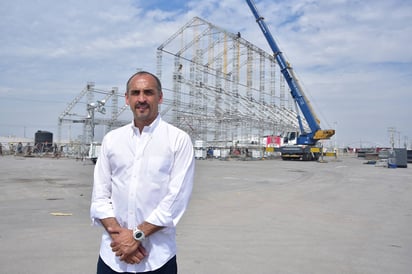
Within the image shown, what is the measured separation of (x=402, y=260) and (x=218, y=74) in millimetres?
43648

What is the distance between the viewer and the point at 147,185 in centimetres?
198

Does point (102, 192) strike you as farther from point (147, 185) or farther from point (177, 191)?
point (177, 191)

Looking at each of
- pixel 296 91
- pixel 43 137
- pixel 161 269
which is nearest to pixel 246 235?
pixel 161 269

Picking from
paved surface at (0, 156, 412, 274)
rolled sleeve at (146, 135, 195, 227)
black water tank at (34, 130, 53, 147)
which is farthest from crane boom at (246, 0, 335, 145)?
black water tank at (34, 130, 53, 147)

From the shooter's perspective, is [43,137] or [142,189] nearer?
[142,189]

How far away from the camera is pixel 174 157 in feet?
6.79

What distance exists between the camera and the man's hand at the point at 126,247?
1.90m

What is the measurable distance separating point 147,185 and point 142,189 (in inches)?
1.4

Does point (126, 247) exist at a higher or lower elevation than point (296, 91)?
lower

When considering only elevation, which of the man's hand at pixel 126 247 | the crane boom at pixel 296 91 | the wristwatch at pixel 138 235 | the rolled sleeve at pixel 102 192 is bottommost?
the man's hand at pixel 126 247

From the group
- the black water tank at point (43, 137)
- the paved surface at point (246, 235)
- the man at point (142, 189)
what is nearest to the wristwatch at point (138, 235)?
the man at point (142, 189)

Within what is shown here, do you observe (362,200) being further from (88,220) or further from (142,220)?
(142,220)

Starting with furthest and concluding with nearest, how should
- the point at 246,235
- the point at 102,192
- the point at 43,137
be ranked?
the point at 43,137 < the point at 246,235 < the point at 102,192

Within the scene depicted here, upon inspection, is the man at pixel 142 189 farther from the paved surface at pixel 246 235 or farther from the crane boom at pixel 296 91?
the crane boom at pixel 296 91
